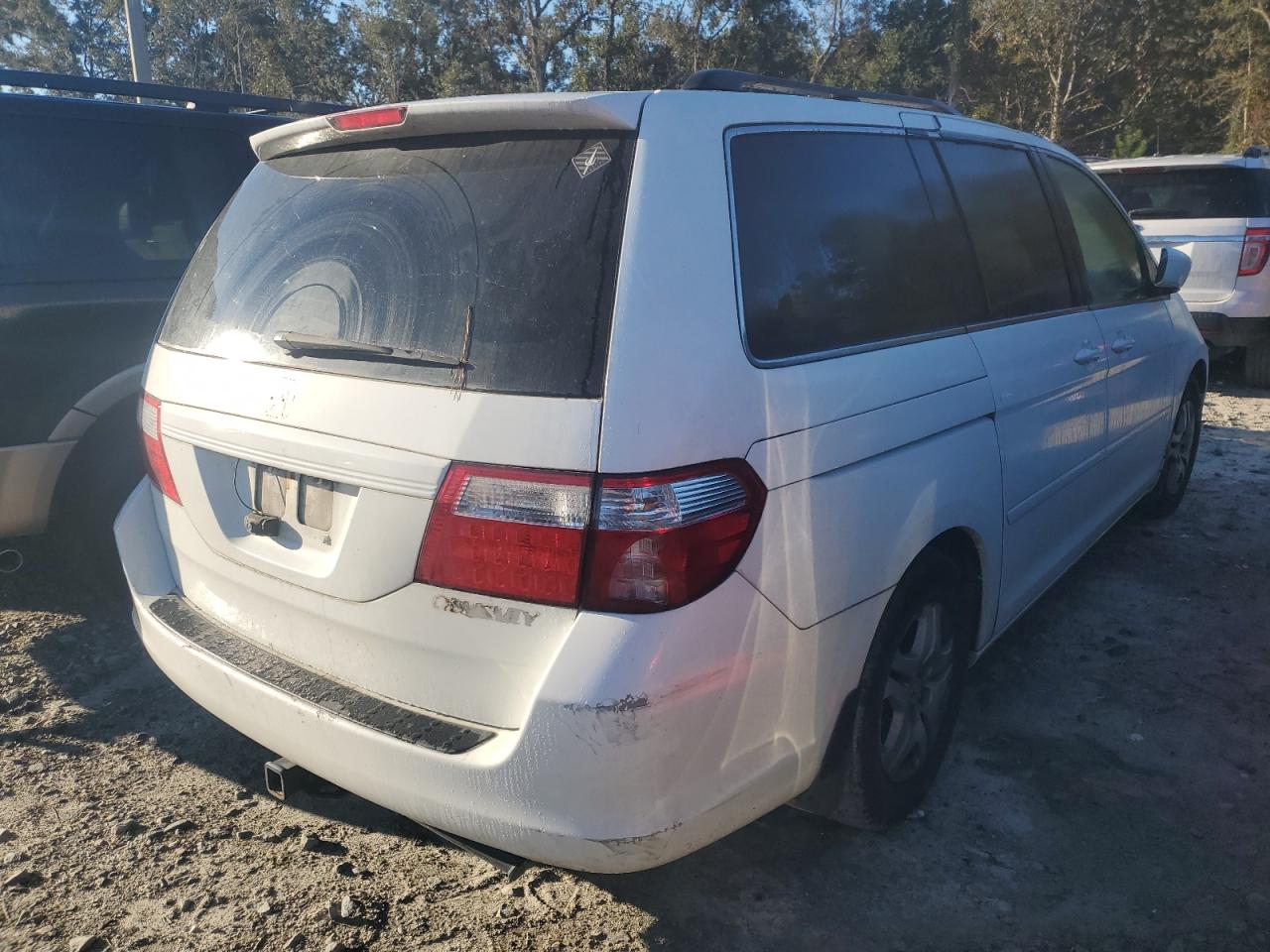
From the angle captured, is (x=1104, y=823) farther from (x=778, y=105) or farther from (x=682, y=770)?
(x=778, y=105)

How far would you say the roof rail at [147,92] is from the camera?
4379 millimetres

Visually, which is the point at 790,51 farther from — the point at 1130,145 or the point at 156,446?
the point at 156,446

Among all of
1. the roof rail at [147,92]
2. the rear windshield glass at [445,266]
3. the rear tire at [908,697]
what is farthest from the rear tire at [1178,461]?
the roof rail at [147,92]

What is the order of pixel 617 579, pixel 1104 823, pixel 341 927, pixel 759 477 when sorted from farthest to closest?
pixel 1104 823 < pixel 341 927 < pixel 759 477 < pixel 617 579

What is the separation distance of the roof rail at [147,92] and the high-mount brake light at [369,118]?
1.71 meters

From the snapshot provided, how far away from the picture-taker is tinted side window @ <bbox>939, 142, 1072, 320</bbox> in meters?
3.17

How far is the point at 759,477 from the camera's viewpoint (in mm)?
2055

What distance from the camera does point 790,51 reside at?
111ft

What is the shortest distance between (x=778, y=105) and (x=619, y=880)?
1.98 metres

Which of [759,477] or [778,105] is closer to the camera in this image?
[759,477]

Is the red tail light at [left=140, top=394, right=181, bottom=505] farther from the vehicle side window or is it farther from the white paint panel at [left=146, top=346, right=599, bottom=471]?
the vehicle side window

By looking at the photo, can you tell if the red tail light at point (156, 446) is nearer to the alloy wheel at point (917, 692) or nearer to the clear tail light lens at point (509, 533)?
the clear tail light lens at point (509, 533)

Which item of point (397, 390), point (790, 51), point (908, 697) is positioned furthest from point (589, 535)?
point (790, 51)

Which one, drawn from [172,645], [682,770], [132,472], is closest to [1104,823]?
[682,770]
